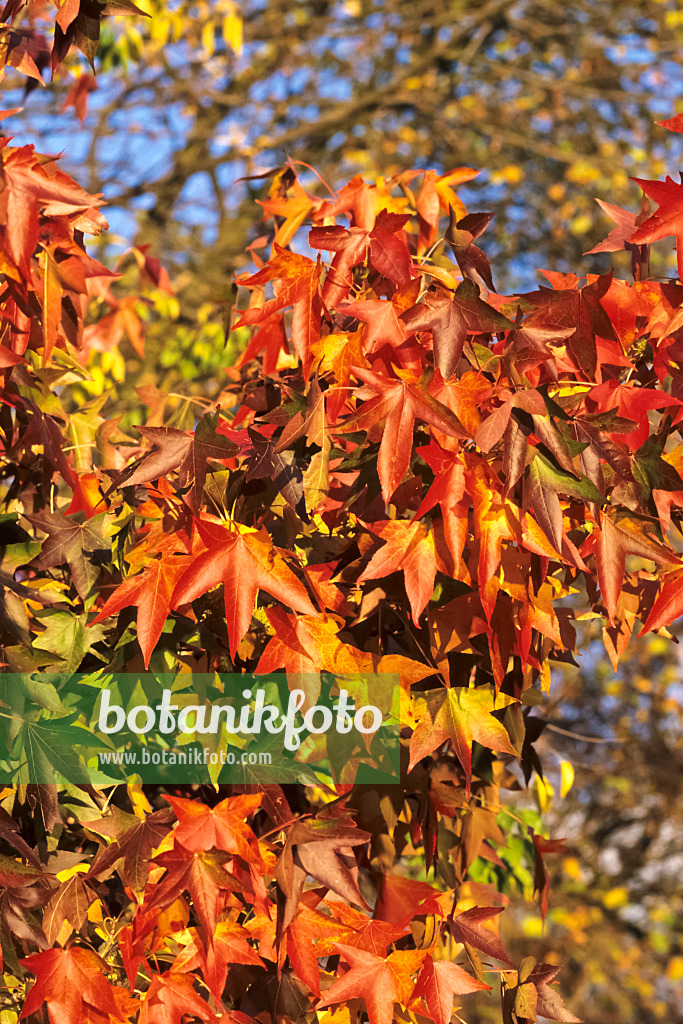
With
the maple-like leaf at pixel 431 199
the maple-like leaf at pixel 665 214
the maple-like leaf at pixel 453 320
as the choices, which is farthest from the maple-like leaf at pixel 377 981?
the maple-like leaf at pixel 431 199

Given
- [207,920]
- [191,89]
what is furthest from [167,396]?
[191,89]

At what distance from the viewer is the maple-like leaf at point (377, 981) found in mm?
1026

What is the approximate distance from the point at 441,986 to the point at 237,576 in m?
0.56

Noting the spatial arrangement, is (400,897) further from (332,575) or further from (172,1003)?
(332,575)

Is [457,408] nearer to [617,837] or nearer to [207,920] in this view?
[207,920]

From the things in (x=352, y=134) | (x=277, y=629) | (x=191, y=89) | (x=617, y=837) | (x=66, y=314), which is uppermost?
(x=66, y=314)

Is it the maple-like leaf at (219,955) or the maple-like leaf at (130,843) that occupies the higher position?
the maple-like leaf at (130,843)

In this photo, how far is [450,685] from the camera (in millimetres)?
1112

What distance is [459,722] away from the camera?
42.4 inches

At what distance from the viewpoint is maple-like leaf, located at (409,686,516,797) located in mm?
1052

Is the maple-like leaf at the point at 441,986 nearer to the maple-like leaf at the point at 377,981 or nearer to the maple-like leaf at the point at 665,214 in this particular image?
the maple-like leaf at the point at 377,981

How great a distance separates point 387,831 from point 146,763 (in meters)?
0.35

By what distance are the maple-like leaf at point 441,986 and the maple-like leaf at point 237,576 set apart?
0.48 meters

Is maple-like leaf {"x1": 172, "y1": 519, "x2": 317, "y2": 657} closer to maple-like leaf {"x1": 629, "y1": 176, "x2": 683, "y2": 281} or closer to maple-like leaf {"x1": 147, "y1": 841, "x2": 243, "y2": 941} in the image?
maple-like leaf {"x1": 147, "y1": 841, "x2": 243, "y2": 941}
